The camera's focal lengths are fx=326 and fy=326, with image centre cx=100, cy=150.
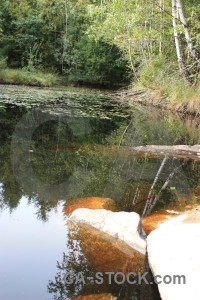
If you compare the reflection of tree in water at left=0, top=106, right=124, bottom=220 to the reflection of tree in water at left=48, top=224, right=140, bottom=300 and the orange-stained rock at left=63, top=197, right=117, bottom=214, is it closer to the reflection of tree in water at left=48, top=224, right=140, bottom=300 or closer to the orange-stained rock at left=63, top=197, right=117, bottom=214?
the orange-stained rock at left=63, top=197, right=117, bottom=214

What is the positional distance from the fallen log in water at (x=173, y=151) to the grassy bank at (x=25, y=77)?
628 inches

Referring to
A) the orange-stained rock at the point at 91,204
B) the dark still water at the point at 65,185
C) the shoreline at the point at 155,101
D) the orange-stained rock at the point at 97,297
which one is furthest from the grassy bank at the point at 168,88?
the orange-stained rock at the point at 97,297

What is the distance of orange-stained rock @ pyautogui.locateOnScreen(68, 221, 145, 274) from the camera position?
311 cm

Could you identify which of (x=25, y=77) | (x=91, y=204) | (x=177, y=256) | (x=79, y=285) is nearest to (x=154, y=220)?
(x=91, y=204)

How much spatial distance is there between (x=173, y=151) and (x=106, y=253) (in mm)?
4402

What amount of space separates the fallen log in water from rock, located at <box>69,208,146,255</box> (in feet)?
11.7

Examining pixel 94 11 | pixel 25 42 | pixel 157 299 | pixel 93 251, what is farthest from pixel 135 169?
pixel 25 42

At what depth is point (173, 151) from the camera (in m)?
7.30

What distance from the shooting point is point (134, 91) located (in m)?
17.1

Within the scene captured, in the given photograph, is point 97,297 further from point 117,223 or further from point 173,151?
point 173,151

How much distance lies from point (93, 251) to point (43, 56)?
25.9 meters

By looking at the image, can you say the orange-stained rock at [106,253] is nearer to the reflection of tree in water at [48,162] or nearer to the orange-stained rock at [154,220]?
the orange-stained rock at [154,220]

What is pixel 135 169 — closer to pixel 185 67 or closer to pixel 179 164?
pixel 179 164

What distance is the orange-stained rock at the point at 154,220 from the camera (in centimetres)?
391
